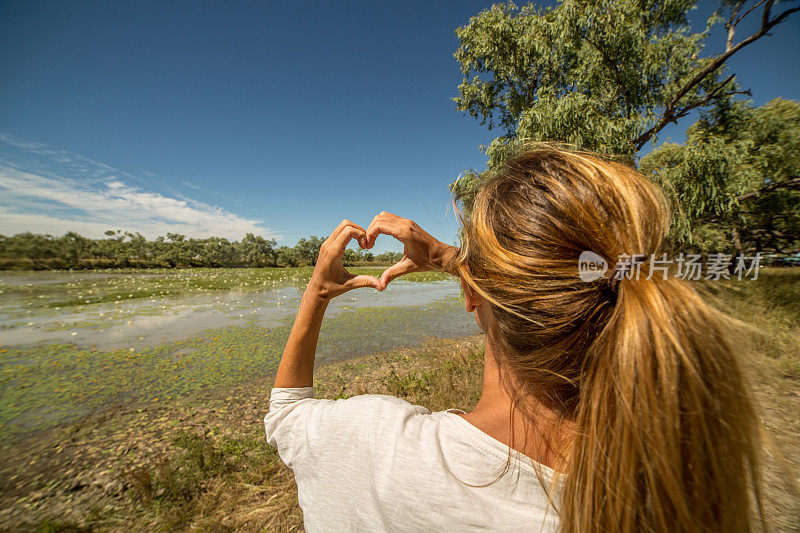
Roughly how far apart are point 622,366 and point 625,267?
25 cm

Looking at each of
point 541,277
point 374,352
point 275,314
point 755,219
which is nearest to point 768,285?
point 755,219

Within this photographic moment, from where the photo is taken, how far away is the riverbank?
2.84 m

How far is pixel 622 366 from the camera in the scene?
648 mm

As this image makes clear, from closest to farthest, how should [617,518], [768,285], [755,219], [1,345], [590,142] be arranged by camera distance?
[617,518], [590,142], [1,345], [768,285], [755,219]

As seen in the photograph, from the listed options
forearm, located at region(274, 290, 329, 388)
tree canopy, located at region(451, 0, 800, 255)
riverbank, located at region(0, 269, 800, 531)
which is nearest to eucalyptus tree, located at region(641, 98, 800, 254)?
tree canopy, located at region(451, 0, 800, 255)

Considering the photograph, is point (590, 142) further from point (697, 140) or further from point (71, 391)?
point (71, 391)

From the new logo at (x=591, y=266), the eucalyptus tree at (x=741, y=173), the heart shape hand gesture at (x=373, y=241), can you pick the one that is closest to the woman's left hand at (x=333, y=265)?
the heart shape hand gesture at (x=373, y=241)

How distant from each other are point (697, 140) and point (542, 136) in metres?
4.06

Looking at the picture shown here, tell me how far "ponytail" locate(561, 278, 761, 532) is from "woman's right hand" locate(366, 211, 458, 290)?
635 millimetres

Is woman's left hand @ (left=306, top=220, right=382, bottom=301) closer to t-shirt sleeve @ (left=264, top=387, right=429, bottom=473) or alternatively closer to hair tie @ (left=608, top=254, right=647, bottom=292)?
t-shirt sleeve @ (left=264, top=387, right=429, bottom=473)

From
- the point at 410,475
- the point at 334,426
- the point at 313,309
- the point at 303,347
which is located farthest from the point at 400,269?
the point at 410,475

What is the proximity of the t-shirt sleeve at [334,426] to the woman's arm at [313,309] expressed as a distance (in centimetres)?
15

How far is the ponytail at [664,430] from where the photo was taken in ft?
2.03

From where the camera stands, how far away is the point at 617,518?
630 millimetres
